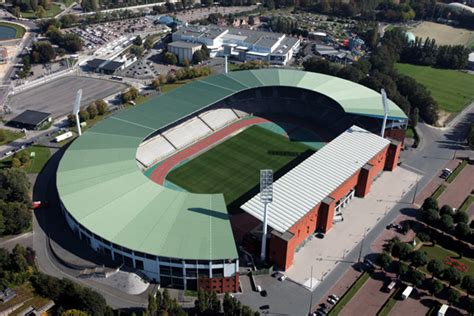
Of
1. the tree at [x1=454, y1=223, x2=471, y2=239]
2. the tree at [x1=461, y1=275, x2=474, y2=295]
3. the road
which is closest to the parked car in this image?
the road

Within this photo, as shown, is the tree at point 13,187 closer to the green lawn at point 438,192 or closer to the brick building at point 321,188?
the brick building at point 321,188

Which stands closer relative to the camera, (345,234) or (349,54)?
(345,234)

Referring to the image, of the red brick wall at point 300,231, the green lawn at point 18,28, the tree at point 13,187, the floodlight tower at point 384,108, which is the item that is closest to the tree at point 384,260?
the red brick wall at point 300,231

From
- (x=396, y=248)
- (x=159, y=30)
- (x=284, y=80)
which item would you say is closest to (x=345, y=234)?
(x=396, y=248)

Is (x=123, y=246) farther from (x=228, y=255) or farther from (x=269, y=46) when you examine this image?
(x=269, y=46)

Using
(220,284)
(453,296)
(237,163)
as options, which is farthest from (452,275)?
(237,163)
